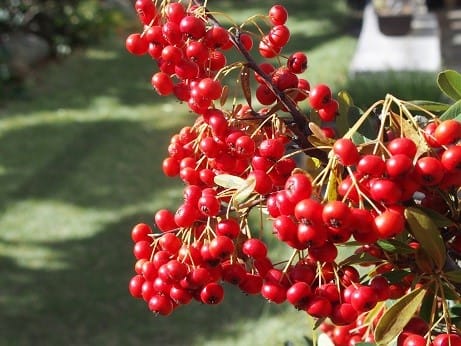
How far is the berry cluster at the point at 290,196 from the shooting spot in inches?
38.1

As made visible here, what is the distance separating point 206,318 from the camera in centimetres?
428

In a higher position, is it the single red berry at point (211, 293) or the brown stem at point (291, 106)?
the brown stem at point (291, 106)

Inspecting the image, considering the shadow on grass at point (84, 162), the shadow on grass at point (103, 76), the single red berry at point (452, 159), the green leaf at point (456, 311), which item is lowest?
the shadow on grass at point (103, 76)

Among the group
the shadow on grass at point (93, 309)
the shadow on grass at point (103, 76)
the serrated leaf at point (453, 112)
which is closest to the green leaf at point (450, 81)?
the serrated leaf at point (453, 112)

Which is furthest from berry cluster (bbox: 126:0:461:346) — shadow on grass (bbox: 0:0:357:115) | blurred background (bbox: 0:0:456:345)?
shadow on grass (bbox: 0:0:357:115)

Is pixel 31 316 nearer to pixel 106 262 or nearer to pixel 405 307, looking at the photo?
pixel 106 262

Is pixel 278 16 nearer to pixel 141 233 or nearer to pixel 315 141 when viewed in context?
pixel 315 141

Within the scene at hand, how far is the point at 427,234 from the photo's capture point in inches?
41.2

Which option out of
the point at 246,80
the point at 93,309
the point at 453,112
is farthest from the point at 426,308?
the point at 93,309

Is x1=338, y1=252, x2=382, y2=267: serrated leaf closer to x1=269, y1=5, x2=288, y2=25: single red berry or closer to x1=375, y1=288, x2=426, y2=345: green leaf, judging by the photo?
x1=375, y1=288, x2=426, y2=345: green leaf

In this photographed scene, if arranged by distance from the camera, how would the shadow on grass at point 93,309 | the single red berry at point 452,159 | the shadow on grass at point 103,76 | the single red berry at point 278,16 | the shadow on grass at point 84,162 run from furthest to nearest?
the shadow on grass at point 103,76, the shadow on grass at point 84,162, the shadow on grass at point 93,309, the single red berry at point 278,16, the single red berry at point 452,159

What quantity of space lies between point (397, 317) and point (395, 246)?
97 mm

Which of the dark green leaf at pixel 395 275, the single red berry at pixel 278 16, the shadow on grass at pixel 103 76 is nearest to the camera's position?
the dark green leaf at pixel 395 275

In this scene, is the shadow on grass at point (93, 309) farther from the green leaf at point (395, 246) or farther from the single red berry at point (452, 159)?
the single red berry at point (452, 159)
